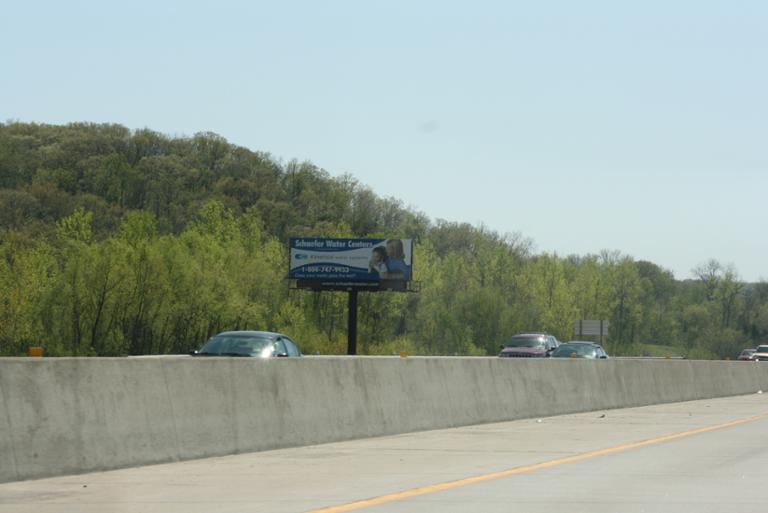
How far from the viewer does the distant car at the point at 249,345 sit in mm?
23234

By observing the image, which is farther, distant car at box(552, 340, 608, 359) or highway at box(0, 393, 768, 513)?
distant car at box(552, 340, 608, 359)

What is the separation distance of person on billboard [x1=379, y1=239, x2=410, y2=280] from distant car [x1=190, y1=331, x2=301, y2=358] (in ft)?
156

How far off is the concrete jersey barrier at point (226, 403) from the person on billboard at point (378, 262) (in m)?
47.1

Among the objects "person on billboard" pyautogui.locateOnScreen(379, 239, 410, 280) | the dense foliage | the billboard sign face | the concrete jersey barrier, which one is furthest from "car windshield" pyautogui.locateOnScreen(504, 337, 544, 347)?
the dense foliage

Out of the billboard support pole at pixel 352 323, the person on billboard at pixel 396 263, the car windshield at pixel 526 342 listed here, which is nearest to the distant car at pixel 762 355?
the person on billboard at pixel 396 263

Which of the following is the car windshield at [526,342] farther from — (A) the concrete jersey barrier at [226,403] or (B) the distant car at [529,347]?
(A) the concrete jersey barrier at [226,403]

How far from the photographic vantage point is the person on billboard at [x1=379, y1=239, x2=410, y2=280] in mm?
71438

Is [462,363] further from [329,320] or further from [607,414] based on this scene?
[329,320]

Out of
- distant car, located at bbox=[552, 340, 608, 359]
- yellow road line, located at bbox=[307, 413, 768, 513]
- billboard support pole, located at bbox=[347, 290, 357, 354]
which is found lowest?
yellow road line, located at bbox=[307, 413, 768, 513]

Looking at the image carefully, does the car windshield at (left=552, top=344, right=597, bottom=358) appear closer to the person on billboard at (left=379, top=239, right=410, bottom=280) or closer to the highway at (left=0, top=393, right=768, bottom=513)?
the highway at (left=0, top=393, right=768, bottom=513)

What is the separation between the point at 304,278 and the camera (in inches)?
2852

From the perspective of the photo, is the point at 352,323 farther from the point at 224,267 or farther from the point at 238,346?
the point at 238,346

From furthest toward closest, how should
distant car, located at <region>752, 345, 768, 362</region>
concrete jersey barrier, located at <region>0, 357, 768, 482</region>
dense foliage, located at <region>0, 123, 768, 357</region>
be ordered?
dense foliage, located at <region>0, 123, 768, 357</region>, distant car, located at <region>752, 345, 768, 362</region>, concrete jersey barrier, located at <region>0, 357, 768, 482</region>

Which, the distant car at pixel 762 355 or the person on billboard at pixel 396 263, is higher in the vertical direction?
the person on billboard at pixel 396 263
